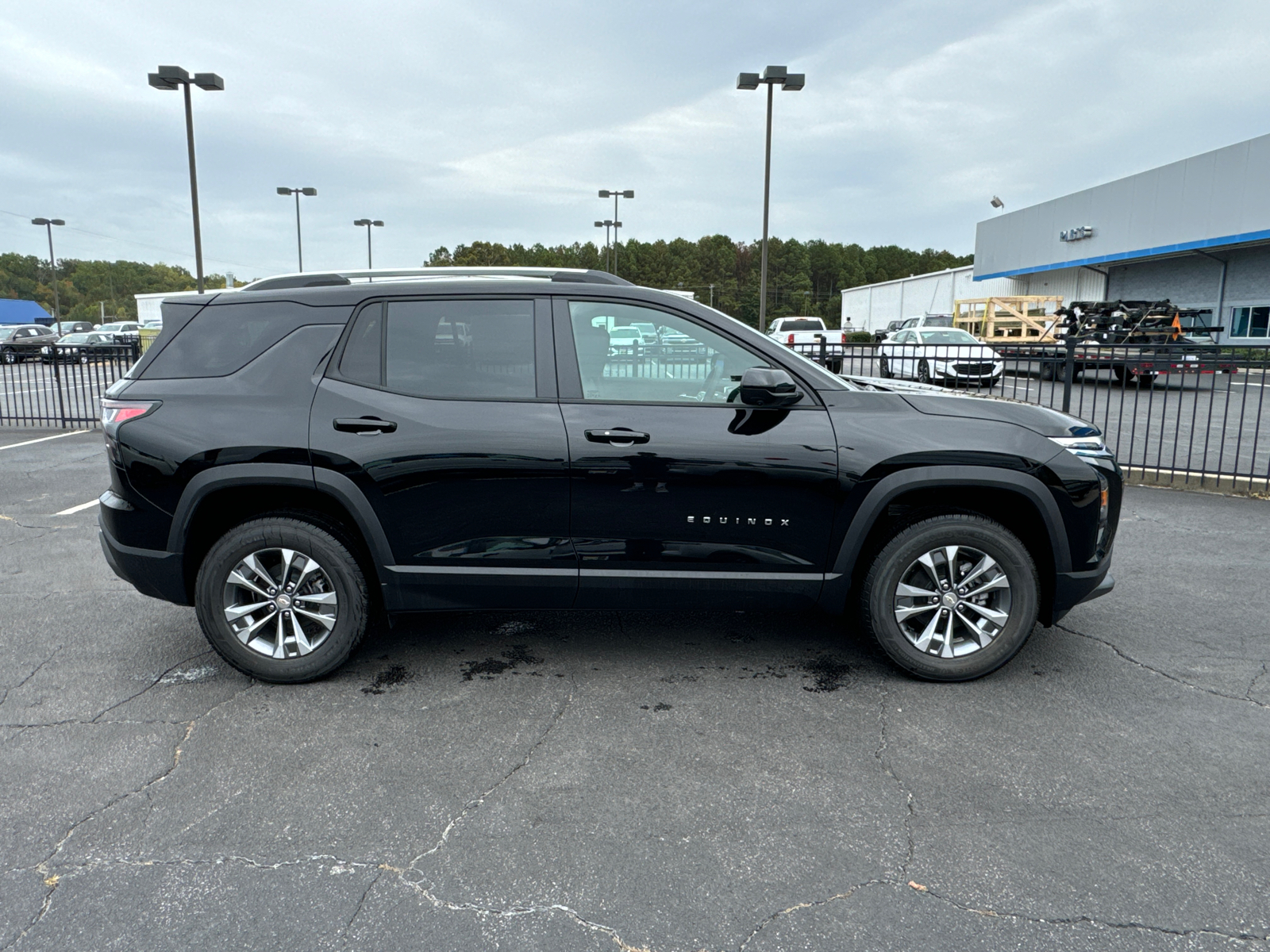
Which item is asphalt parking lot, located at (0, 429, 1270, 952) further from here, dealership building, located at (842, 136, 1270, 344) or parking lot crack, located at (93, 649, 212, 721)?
dealership building, located at (842, 136, 1270, 344)

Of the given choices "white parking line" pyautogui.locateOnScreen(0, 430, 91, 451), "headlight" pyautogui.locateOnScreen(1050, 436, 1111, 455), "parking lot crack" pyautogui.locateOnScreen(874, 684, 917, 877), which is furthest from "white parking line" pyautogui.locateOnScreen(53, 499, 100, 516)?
"headlight" pyautogui.locateOnScreen(1050, 436, 1111, 455)

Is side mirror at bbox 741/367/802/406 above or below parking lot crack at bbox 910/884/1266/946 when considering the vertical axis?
above

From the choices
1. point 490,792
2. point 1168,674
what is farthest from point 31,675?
point 1168,674

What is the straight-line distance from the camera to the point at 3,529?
696cm

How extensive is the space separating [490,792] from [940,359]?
26.7 feet

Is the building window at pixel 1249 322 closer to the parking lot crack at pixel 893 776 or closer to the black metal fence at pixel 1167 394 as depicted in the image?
the black metal fence at pixel 1167 394

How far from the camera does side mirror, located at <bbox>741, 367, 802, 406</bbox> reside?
3.56m

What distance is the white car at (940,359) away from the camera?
1023 cm

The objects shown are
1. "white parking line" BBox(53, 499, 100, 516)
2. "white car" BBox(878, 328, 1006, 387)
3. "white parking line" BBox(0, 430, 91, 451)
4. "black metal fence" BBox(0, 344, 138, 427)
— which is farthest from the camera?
"black metal fence" BBox(0, 344, 138, 427)

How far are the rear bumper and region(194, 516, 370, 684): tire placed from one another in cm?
9

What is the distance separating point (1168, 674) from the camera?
4.01 m

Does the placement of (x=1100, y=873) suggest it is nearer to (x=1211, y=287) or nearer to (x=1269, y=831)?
(x=1269, y=831)

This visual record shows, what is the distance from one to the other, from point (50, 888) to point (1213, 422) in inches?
643

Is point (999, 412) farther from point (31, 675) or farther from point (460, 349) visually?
point (31, 675)
